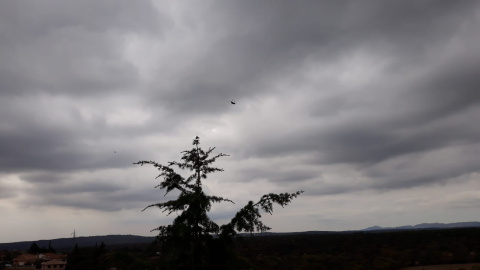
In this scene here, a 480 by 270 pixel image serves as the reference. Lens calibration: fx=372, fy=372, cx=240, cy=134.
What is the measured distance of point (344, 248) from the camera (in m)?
93.6

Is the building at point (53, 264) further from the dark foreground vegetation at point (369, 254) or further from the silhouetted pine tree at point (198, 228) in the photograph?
the silhouetted pine tree at point (198, 228)

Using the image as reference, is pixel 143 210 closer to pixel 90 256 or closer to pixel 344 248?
pixel 90 256

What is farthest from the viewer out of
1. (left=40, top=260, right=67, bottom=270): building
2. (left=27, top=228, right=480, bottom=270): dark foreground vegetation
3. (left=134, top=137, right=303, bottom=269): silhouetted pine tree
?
(left=40, top=260, right=67, bottom=270): building

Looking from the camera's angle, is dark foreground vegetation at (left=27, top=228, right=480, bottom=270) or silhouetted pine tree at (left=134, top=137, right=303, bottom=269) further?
dark foreground vegetation at (left=27, top=228, right=480, bottom=270)

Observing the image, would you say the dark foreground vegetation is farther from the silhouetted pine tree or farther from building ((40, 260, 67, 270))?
the silhouetted pine tree

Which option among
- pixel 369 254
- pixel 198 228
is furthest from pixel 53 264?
pixel 198 228

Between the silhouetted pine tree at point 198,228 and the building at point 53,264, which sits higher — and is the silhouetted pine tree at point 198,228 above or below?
above

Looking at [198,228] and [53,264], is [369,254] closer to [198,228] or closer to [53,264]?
[53,264]

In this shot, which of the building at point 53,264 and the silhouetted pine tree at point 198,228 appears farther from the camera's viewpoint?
the building at point 53,264

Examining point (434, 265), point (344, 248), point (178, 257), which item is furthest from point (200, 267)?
point (344, 248)

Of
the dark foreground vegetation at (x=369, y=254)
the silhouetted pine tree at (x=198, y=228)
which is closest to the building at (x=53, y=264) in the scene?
the dark foreground vegetation at (x=369, y=254)

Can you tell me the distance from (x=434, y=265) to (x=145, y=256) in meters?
70.9

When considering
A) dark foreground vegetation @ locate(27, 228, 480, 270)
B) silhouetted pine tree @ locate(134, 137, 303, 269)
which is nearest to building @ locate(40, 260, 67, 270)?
dark foreground vegetation @ locate(27, 228, 480, 270)

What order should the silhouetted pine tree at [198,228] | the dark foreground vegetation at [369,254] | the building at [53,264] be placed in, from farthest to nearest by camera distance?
the building at [53,264] → the dark foreground vegetation at [369,254] → the silhouetted pine tree at [198,228]
